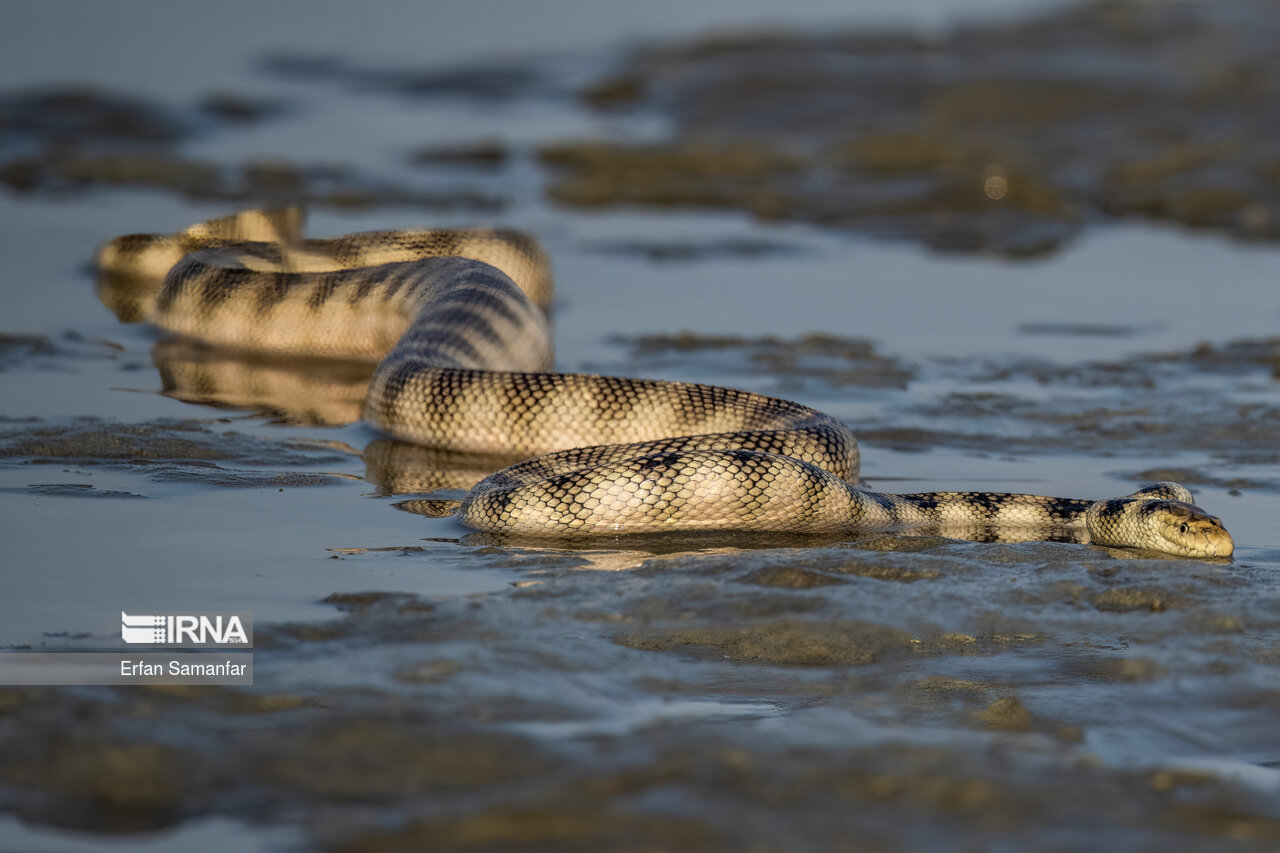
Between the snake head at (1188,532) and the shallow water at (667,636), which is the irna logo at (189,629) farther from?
the snake head at (1188,532)

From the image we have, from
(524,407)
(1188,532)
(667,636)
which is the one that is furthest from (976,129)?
(667,636)

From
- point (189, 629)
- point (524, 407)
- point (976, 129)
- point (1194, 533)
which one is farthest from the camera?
point (976, 129)

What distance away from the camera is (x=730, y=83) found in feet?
66.5

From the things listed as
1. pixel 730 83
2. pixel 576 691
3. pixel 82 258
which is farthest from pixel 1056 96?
pixel 576 691

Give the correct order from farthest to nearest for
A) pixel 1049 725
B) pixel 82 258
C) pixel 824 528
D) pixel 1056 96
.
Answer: pixel 1056 96, pixel 82 258, pixel 824 528, pixel 1049 725

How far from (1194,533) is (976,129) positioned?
12886 mm

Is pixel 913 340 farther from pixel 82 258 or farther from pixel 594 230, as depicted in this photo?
pixel 82 258

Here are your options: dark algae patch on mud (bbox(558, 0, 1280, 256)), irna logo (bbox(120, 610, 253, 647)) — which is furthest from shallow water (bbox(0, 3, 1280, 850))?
dark algae patch on mud (bbox(558, 0, 1280, 256))

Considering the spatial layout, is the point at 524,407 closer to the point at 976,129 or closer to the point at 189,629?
the point at 189,629

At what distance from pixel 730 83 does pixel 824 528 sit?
595 inches

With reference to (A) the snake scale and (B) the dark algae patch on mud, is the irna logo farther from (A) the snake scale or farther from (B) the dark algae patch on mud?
(B) the dark algae patch on mud

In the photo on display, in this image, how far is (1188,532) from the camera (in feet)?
18.3

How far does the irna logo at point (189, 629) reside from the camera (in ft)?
14.4

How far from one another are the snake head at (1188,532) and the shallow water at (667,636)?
15cm
